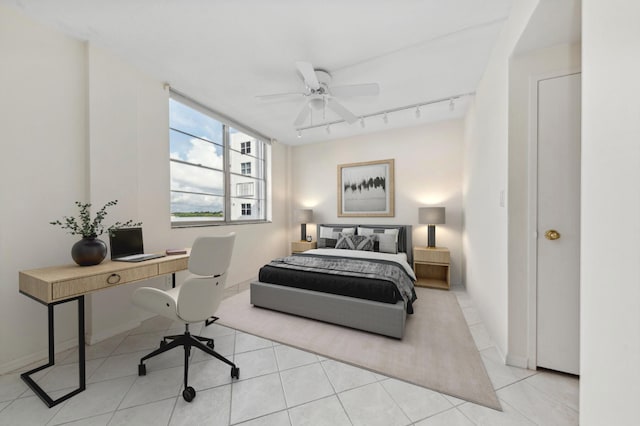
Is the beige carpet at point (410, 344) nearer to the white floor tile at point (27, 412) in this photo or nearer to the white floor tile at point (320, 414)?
the white floor tile at point (320, 414)

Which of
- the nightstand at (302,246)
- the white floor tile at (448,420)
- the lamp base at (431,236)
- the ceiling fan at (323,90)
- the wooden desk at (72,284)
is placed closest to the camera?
the white floor tile at (448,420)

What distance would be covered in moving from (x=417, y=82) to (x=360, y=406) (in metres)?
3.11

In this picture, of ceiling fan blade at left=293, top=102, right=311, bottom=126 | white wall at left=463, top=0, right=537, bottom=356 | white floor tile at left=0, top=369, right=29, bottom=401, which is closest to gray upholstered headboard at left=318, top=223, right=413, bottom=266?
white wall at left=463, top=0, right=537, bottom=356

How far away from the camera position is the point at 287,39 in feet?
6.53

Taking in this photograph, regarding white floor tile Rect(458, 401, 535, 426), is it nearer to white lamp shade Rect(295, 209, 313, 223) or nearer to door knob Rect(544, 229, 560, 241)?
door knob Rect(544, 229, 560, 241)

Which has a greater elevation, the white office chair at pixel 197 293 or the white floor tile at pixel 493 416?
the white office chair at pixel 197 293

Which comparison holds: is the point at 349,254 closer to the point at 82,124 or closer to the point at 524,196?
the point at 524,196

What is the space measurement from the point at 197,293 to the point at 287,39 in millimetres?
2187

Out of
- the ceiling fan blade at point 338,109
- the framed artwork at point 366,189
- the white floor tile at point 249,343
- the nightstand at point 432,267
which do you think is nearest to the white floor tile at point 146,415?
the white floor tile at point 249,343

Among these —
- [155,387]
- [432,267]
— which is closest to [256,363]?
[155,387]

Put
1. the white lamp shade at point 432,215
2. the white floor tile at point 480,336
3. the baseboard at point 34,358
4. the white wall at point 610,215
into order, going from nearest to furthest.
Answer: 1. the white wall at point 610,215
2. the baseboard at point 34,358
3. the white floor tile at point 480,336
4. the white lamp shade at point 432,215

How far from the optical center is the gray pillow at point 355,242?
12.5 ft

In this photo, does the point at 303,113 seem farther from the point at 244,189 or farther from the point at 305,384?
the point at 305,384

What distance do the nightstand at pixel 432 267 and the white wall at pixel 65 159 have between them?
3.56 metres
